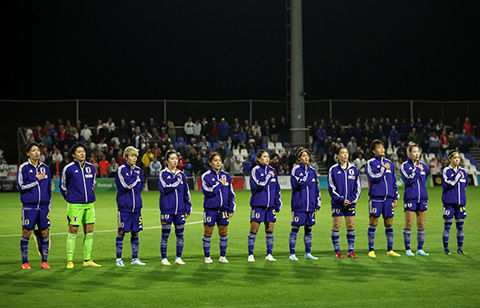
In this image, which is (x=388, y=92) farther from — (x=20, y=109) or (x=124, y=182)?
(x=124, y=182)

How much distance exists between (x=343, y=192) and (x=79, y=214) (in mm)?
4902

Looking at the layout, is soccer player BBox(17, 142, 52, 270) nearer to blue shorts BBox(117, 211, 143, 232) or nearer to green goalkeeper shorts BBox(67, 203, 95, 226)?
green goalkeeper shorts BBox(67, 203, 95, 226)

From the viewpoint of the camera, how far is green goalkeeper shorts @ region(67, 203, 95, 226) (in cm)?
1197

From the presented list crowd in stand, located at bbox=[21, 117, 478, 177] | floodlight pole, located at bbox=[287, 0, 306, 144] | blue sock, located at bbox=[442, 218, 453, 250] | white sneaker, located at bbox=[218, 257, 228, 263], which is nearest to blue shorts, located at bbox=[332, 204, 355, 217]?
blue sock, located at bbox=[442, 218, 453, 250]

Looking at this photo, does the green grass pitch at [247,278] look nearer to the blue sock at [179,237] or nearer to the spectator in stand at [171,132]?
the blue sock at [179,237]

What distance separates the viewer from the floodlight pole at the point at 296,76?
35.8 m

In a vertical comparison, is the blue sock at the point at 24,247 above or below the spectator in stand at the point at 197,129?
below

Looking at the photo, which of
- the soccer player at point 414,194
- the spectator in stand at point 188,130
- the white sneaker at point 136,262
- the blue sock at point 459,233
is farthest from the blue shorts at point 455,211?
the spectator in stand at point 188,130

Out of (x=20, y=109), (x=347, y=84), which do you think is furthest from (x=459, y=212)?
(x=347, y=84)

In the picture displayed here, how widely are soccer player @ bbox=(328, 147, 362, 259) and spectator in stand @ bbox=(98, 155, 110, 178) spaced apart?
886 inches

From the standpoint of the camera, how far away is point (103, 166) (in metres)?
34.2

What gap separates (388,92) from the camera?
51281 millimetres

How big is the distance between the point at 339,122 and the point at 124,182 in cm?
3077

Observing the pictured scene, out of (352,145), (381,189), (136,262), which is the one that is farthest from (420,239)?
(352,145)
